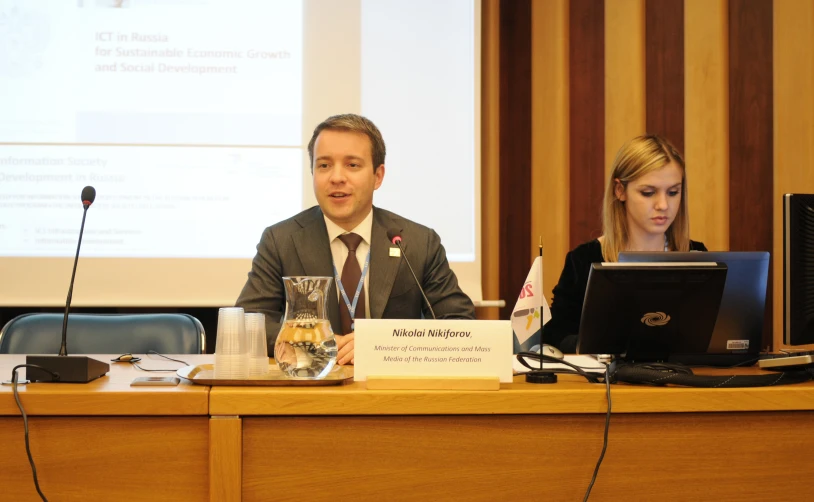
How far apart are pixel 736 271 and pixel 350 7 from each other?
238 cm

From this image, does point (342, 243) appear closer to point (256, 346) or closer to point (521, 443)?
point (256, 346)

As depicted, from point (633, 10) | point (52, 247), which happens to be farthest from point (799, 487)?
point (52, 247)

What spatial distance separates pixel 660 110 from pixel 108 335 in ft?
8.88

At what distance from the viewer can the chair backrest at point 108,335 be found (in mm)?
2359

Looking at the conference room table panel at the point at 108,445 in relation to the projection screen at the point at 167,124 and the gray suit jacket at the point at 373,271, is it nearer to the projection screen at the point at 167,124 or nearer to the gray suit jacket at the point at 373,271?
the gray suit jacket at the point at 373,271

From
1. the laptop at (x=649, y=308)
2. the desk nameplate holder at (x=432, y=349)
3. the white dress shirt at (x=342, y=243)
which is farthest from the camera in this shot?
the white dress shirt at (x=342, y=243)

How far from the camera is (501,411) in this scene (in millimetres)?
1338

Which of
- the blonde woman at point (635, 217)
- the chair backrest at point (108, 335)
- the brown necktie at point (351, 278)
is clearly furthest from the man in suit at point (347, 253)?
the blonde woman at point (635, 217)

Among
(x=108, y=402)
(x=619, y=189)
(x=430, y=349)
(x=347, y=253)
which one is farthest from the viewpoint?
(x=619, y=189)

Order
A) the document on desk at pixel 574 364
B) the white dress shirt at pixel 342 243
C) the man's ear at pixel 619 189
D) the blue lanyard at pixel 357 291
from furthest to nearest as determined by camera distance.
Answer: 1. the man's ear at pixel 619 189
2. the white dress shirt at pixel 342 243
3. the blue lanyard at pixel 357 291
4. the document on desk at pixel 574 364

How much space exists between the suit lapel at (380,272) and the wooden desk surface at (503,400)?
98 cm


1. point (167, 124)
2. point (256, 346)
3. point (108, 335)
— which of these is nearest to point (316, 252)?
point (108, 335)

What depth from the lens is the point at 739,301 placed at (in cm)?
174

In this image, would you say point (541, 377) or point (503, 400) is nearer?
point (503, 400)
